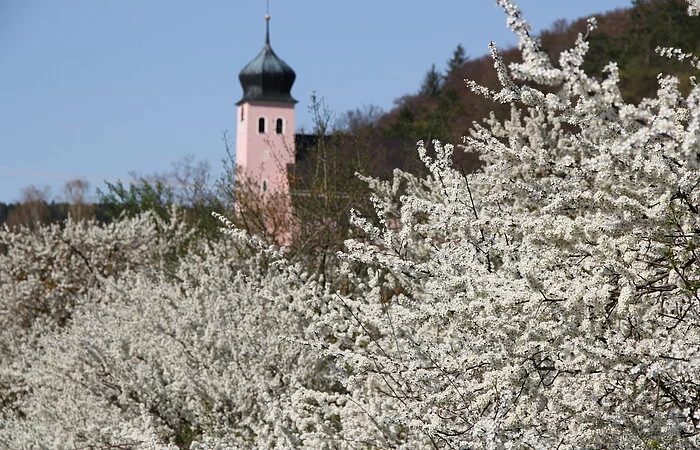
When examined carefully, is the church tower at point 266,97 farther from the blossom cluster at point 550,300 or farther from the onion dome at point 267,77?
the blossom cluster at point 550,300

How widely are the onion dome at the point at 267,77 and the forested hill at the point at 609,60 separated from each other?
6.36m

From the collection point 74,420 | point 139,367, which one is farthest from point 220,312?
point 74,420

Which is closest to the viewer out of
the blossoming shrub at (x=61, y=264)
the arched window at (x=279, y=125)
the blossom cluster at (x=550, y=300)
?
the blossom cluster at (x=550, y=300)

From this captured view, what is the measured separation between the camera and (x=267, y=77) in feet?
175

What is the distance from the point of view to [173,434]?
7.04 metres

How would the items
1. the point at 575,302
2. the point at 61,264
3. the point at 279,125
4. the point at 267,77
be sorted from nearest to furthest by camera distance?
the point at 575,302
the point at 61,264
the point at 267,77
the point at 279,125

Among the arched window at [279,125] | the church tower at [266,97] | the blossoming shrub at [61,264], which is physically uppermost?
the church tower at [266,97]

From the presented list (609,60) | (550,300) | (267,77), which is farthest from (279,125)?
(550,300)

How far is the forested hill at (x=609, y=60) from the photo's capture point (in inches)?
1113

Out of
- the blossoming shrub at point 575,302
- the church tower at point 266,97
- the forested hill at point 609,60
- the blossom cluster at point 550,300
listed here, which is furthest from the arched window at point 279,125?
the blossoming shrub at point 575,302

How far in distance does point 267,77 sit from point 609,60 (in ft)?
126

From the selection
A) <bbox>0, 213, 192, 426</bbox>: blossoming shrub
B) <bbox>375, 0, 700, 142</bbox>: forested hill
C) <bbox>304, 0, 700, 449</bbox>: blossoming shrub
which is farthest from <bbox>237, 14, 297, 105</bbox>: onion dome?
<bbox>304, 0, 700, 449</bbox>: blossoming shrub

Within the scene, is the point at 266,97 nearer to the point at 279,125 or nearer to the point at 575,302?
A: the point at 279,125

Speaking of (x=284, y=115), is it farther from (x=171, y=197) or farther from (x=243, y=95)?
(x=171, y=197)
